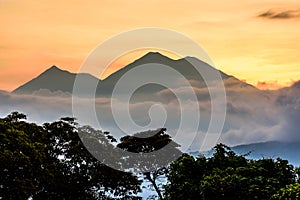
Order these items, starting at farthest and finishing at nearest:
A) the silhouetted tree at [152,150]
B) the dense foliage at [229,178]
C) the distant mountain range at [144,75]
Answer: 1. the distant mountain range at [144,75]
2. the silhouetted tree at [152,150]
3. the dense foliage at [229,178]

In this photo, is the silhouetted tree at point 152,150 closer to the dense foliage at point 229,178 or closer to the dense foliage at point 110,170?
the dense foliage at point 110,170

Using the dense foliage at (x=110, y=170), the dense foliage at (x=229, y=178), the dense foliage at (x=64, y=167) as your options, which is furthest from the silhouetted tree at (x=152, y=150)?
the dense foliage at (x=229, y=178)

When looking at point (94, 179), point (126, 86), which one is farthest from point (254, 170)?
point (126, 86)

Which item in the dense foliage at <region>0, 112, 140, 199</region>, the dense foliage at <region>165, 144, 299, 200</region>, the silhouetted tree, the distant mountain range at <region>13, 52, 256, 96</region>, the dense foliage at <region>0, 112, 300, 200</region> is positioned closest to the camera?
the dense foliage at <region>165, 144, 299, 200</region>

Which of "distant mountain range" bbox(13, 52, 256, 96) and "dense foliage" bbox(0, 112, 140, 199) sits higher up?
"distant mountain range" bbox(13, 52, 256, 96)

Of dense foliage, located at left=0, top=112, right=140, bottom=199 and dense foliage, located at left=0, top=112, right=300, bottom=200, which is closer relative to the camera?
dense foliage, located at left=0, top=112, right=300, bottom=200

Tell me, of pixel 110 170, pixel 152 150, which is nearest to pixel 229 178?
pixel 110 170

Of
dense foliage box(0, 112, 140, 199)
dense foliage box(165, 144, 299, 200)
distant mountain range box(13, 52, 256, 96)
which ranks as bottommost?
dense foliage box(165, 144, 299, 200)

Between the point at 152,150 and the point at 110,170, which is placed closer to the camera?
the point at 110,170

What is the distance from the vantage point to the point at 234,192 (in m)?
23.3

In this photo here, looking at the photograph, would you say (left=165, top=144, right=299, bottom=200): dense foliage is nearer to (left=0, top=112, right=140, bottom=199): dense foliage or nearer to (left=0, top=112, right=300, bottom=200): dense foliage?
(left=0, top=112, right=300, bottom=200): dense foliage

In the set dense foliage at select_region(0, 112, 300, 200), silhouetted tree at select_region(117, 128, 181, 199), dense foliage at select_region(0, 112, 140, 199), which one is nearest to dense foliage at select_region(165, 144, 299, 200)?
dense foliage at select_region(0, 112, 300, 200)

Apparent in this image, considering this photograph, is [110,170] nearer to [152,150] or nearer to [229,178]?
[152,150]

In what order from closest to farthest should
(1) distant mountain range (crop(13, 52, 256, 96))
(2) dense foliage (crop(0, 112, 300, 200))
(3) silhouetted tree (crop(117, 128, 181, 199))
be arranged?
(2) dense foliage (crop(0, 112, 300, 200)), (3) silhouetted tree (crop(117, 128, 181, 199)), (1) distant mountain range (crop(13, 52, 256, 96))
